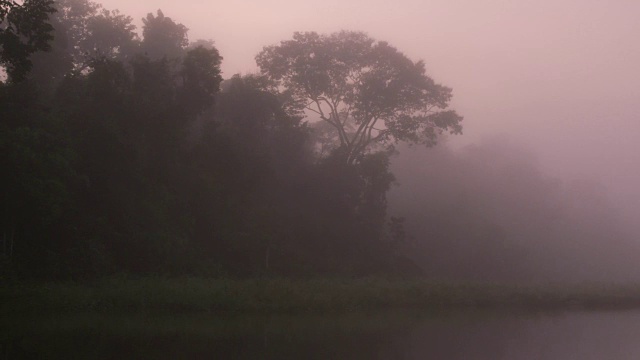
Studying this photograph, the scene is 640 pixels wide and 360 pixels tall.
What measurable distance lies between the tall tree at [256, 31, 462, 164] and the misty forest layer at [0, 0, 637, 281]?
0.27 ft

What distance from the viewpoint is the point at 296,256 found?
35.7 metres

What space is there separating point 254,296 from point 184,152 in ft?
33.4

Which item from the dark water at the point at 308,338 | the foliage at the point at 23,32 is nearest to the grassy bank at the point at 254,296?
the dark water at the point at 308,338

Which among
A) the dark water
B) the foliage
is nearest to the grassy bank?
the dark water

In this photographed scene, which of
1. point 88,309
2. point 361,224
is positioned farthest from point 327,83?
point 88,309

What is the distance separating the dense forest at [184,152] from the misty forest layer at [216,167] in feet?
0.25

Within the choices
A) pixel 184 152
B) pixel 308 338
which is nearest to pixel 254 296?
pixel 308 338

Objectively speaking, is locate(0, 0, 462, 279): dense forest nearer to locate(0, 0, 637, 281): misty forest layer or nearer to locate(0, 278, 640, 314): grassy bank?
locate(0, 0, 637, 281): misty forest layer

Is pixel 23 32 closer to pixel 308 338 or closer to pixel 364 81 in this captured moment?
pixel 308 338

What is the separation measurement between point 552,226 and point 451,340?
3935 cm

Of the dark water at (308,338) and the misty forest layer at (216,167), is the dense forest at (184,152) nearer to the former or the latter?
the misty forest layer at (216,167)

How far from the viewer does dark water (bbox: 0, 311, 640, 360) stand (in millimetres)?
15188

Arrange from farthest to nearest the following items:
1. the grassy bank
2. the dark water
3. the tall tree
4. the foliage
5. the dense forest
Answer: the tall tree → the dense forest → the grassy bank → the foliage → the dark water

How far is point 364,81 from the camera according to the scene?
40.8 meters
